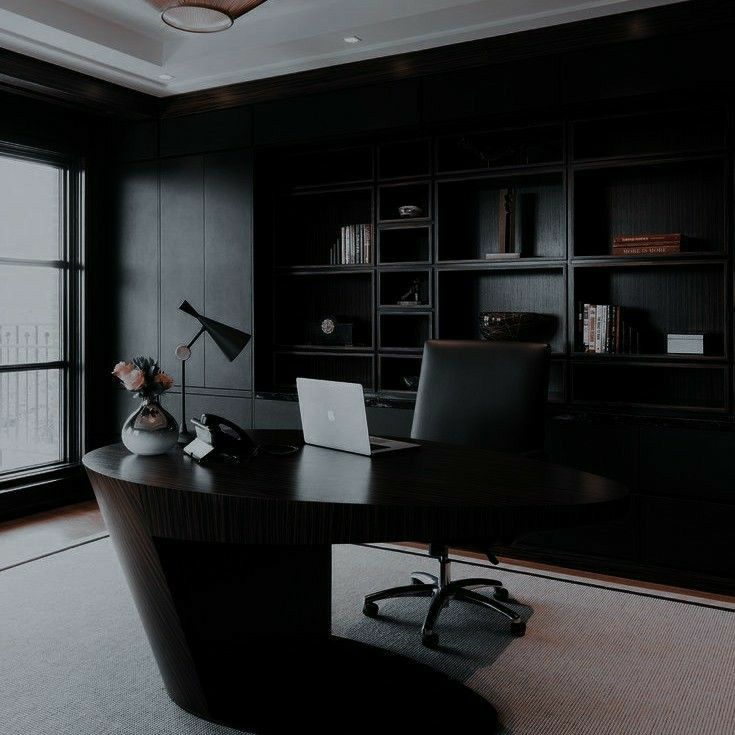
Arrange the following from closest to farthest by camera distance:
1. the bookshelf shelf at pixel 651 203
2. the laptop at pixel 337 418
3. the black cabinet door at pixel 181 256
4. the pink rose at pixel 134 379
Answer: the laptop at pixel 337 418 → the pink rose at pixel 134 379 → the bookshelf shelf at pixel 651 203 → the black cabinet door at pixel 181 256

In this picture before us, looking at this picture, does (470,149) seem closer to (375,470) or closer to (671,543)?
(671,543)

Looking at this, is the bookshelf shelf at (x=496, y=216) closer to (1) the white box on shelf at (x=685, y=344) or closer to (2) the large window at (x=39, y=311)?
(1) the white box on shelf at (x=685, y=344)

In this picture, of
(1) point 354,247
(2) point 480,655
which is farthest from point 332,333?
(2) point 480,655

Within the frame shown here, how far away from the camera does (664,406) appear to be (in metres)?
3.50

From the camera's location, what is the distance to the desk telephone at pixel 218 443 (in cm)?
234

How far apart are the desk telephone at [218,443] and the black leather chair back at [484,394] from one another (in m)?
0.82

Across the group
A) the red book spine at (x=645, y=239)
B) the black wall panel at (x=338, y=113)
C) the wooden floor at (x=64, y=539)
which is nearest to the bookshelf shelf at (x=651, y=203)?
the red book spine at (x=645, y=239)

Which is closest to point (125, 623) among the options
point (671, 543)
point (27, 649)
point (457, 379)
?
point (27, 649)

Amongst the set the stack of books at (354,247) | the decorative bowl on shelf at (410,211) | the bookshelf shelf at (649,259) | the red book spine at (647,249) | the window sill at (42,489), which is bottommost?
the window sill at (42,489)

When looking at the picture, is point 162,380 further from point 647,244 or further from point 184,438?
point 647,244


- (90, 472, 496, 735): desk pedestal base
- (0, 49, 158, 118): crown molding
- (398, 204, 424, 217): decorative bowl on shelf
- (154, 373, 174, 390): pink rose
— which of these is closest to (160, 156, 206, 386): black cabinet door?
(0, 49, 158, 118): crown molding

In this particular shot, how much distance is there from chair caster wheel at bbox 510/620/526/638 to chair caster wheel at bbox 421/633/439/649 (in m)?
0.29

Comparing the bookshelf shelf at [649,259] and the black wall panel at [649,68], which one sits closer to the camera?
the black wall panel at [649,68]

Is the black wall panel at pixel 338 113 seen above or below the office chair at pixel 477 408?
above
